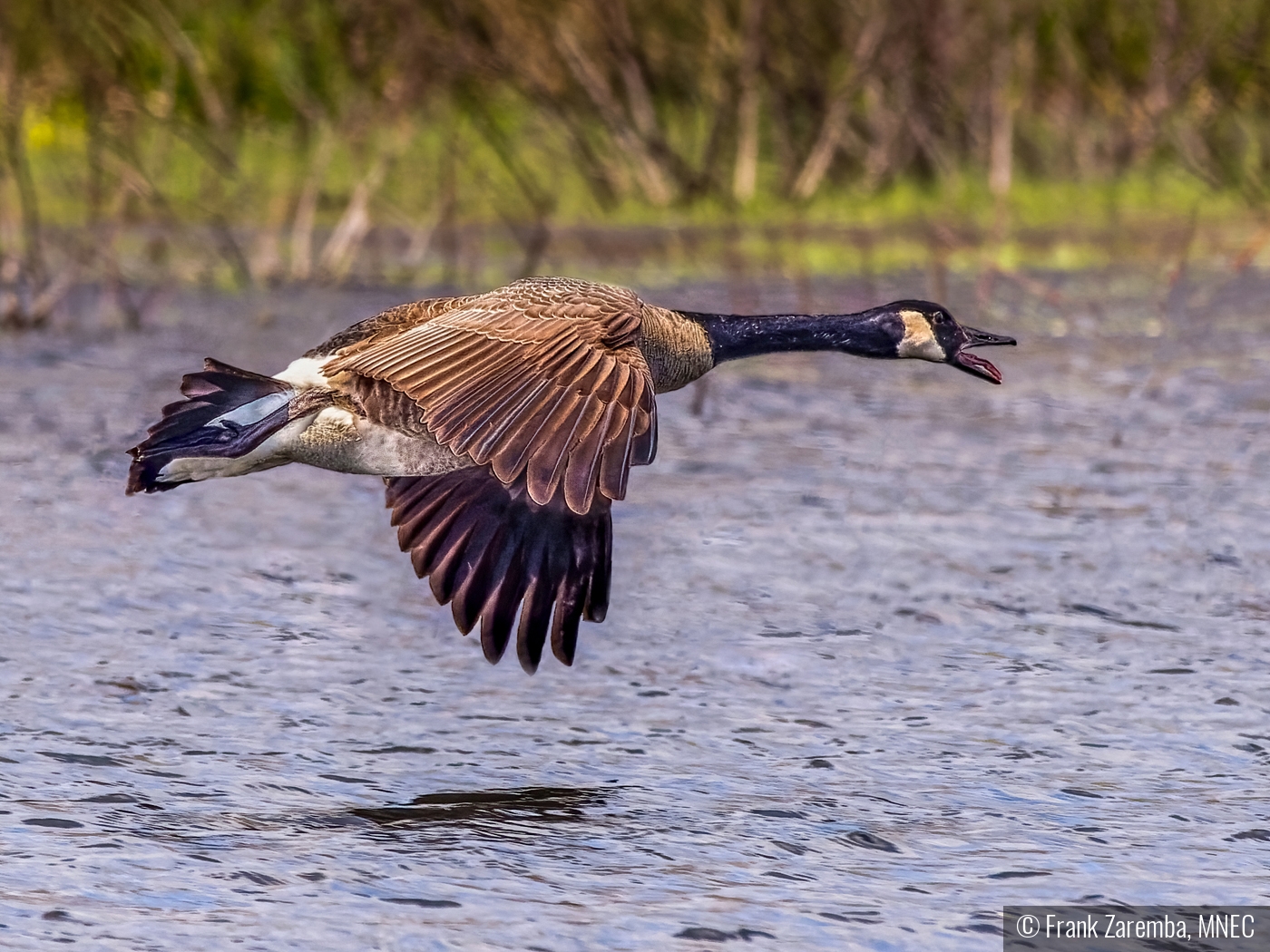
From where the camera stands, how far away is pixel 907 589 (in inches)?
291

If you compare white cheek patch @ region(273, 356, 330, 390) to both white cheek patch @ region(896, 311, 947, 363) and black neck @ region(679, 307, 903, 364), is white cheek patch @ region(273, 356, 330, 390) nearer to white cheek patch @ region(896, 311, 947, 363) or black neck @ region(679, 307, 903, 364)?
black neck @ region(679, 307, 903, 364)

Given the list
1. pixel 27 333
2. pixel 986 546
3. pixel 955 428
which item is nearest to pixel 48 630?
pixel 986 546

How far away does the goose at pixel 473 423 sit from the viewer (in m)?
5.21

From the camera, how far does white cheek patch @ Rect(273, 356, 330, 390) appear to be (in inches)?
239

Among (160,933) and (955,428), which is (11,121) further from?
(160,933)

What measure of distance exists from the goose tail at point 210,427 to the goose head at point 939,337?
2.11 meters

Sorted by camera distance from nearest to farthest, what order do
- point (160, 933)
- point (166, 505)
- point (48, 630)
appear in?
point (160, 933) → point (48, 630) → point (166, 505)

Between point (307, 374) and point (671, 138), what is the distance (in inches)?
Result: 595

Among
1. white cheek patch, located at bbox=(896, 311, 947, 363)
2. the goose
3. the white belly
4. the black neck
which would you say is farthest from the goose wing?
white cheek patch, located at bbox=(896, 311, 947, 363)

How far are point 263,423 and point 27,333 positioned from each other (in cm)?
701

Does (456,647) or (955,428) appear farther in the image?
(955,428)
